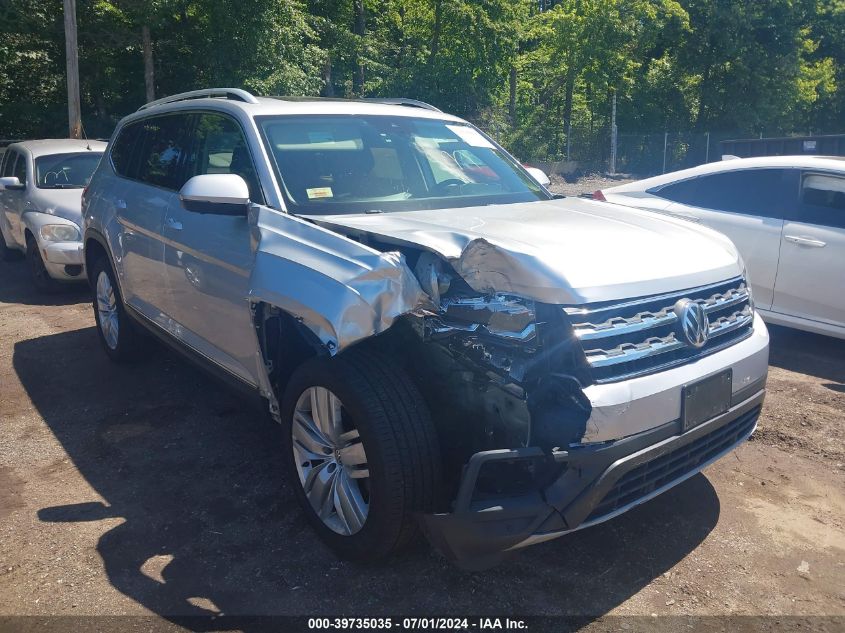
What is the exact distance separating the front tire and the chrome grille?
0.69 m

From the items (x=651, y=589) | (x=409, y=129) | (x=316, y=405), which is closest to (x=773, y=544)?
(x=651, y=589)

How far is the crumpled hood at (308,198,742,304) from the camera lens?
8.97 ft

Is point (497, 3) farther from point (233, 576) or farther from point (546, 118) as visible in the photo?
point (233, 576)

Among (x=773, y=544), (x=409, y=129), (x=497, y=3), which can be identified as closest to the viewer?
(x=773, y=544)

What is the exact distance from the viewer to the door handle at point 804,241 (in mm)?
5668

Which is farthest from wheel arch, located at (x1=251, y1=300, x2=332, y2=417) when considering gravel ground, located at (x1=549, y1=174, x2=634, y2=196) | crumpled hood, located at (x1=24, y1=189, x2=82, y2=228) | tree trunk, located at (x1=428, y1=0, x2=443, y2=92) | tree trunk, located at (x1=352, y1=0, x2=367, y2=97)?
tree trunk, located at (x1=428, y1=0, x2=443, y2=92)

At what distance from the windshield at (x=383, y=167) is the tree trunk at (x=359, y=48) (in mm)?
24090

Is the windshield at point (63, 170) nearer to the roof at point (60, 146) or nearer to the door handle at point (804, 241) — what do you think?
the roof at point (60, 146)

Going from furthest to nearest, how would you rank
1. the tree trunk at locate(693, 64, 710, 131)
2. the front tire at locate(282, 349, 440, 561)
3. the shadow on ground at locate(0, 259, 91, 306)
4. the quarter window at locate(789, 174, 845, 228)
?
the tree trunk at locate(693, 64, 710, 131) < the shadow on ground at locate(0, 259, 91, 306) < the quarter window at locate(789, 174, 845, 228) < the front tire at locate(282, 349, 440, 561)

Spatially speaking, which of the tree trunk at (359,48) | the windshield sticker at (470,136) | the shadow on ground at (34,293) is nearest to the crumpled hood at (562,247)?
the windshield sticker at (470,136)

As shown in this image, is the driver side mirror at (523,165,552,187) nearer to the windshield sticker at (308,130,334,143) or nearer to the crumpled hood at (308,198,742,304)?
the crumpled hood at (308,198,742,304)

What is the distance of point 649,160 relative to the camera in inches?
1214

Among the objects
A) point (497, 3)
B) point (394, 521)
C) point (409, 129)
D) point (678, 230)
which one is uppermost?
point (497, 3)

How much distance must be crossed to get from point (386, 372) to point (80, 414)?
9.84ft
